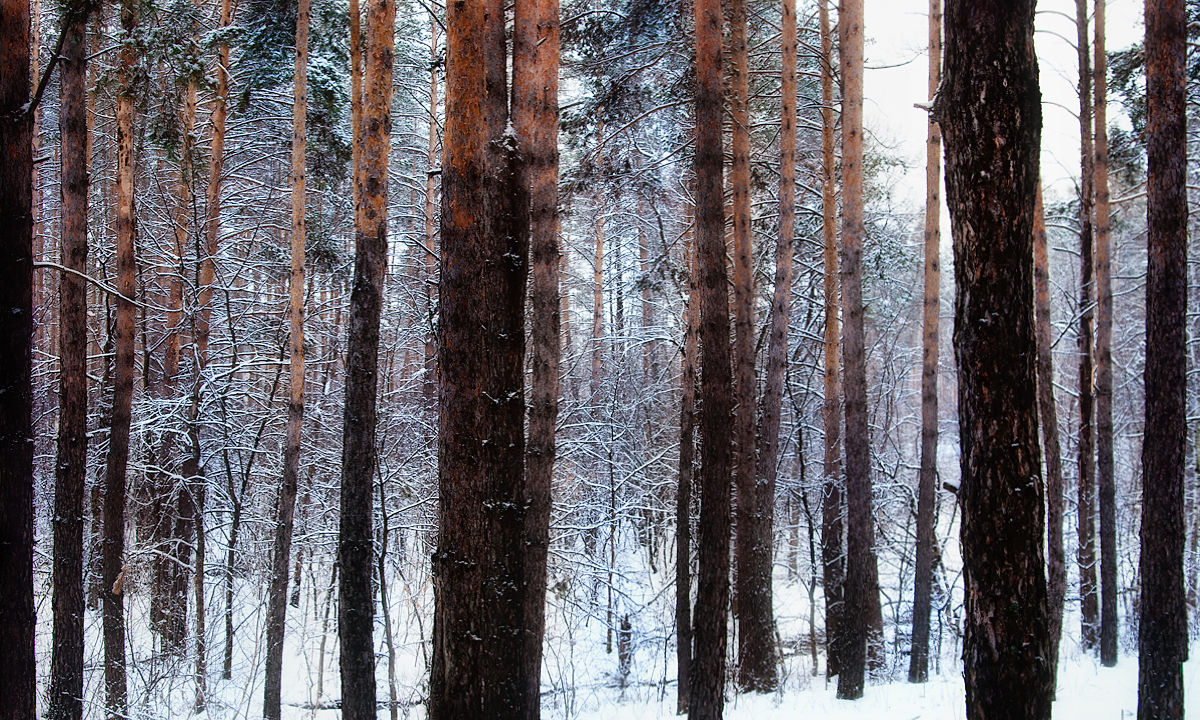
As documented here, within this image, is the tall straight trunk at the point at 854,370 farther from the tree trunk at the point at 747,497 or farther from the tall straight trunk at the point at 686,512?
the tall straight trunk at the point at 686,512

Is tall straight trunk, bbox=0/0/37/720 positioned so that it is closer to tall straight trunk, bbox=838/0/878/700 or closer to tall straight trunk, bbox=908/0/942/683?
tall straight trunk, bbox=838/0/878/700

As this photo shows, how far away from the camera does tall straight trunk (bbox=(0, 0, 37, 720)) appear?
4695mm

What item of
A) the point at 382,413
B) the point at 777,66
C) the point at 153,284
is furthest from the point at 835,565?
the point at 153,284

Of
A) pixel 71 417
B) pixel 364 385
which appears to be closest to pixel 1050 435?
pixel 364 385

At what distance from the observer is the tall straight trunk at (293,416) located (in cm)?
996

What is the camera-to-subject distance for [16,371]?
4.82m

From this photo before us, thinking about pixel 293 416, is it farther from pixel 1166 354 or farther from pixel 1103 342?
pixel 1103 342

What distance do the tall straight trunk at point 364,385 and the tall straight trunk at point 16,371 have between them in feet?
10.1

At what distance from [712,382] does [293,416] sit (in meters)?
6.04

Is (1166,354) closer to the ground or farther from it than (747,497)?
farther from it

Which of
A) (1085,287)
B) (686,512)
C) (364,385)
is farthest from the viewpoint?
(1085,287)

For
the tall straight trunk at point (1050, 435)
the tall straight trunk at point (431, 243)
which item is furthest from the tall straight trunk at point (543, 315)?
the tall straight trunk at point (1050, 435)

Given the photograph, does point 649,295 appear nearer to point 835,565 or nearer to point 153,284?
point 835,565

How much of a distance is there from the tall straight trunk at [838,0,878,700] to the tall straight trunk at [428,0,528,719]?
6568 mm
